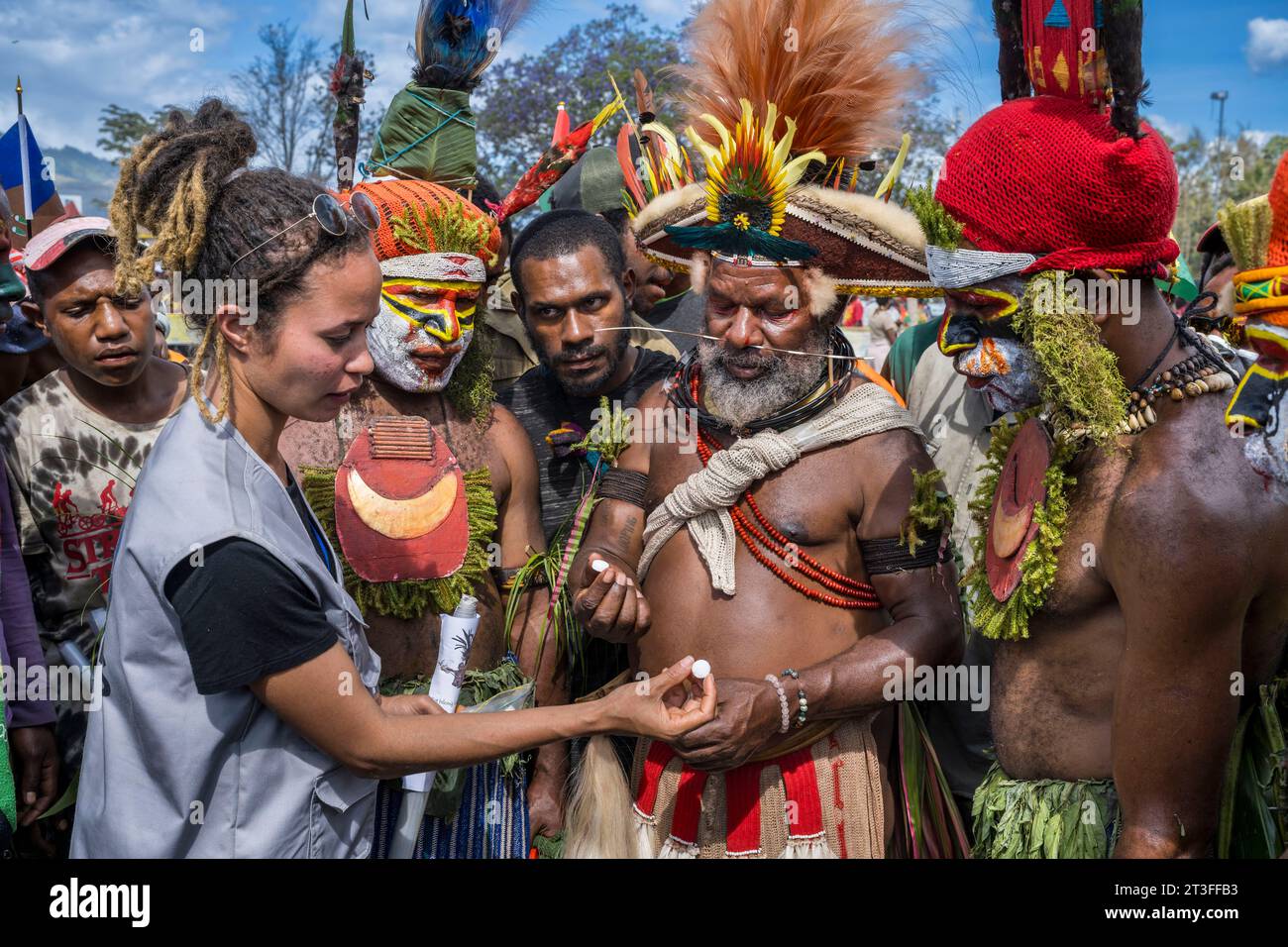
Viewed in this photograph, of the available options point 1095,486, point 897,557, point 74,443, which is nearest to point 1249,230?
point 1095,486

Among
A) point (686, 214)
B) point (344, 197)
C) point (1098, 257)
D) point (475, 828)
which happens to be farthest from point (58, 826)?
point (1098, 257)

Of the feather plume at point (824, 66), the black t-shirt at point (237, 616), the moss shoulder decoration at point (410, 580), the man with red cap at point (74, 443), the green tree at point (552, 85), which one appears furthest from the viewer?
the green tree at point (552, 85)

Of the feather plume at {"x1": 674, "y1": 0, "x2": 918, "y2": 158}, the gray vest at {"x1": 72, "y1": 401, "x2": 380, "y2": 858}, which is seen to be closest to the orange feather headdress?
the feather plume at {"x1": 674, "y1": 0, "x2": 918, "y2": 158}

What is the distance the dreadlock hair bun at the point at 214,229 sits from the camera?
7.50ft

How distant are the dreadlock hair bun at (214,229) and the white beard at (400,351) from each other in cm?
129

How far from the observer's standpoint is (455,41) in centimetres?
438

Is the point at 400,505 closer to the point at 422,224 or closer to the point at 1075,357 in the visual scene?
the point at 422,224

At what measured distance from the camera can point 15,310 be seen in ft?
14.0

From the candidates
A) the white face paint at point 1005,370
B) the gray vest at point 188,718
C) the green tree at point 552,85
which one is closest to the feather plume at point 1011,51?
the white face paint at point 1005,370

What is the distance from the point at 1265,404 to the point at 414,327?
8.59 feet

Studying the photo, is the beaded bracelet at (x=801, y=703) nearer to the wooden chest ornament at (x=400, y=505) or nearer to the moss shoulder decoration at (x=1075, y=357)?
the moss shoulder decoration at (x=1075, y=357)

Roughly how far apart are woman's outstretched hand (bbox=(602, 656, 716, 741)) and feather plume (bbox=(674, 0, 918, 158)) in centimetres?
178

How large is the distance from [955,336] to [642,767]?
1.64m
